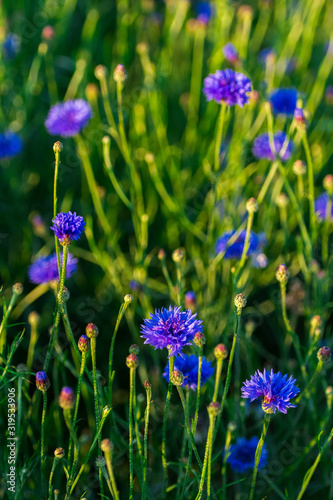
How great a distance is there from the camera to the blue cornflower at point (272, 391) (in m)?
0.79

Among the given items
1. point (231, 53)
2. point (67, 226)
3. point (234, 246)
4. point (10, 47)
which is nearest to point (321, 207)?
point (234, 246)

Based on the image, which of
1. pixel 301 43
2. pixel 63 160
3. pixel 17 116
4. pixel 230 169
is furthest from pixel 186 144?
pixel 301 43

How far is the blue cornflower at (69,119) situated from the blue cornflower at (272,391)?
2.82ft

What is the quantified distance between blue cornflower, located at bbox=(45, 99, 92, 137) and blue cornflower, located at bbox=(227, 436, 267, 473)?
87 cm

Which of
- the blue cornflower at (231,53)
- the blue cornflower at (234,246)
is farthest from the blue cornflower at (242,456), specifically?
the blue cornflower at (231,53)

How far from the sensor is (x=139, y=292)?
1375mm

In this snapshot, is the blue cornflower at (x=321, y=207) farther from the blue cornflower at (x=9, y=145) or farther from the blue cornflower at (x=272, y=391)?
the blue cornflower at (x=9, y=145)

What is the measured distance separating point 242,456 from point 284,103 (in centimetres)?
97

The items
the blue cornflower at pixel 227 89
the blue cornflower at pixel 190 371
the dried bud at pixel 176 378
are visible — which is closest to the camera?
the dried bud at pixel 176 378

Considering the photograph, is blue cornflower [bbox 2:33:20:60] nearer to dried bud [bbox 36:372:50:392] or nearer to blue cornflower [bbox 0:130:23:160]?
blue cornflower [bbox 0:130:23:160]

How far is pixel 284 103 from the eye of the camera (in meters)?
1.49

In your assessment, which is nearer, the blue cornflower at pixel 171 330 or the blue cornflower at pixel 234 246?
the blue cornflower at pixel 171 330

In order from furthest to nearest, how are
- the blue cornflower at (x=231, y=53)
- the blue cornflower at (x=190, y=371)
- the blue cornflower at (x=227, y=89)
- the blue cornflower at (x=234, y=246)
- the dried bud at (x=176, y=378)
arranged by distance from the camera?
the blue cornflower at (x=231, y=53) → the blue cornflower at (x=234, y=246) → the blue cornflower at (x=227, y=89) → the blue cornflower at (x=190, y=371) → the dried bud at (x=176, y=378)

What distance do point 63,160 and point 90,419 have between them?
993 mm
